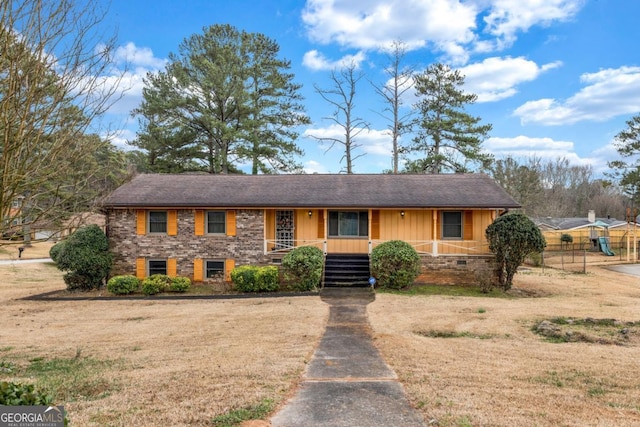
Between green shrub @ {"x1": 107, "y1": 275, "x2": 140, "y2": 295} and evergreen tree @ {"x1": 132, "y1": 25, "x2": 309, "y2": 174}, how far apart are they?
14182mm

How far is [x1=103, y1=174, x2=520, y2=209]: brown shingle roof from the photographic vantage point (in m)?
15.4

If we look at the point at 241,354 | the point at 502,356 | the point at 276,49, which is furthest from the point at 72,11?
the point at 276,49

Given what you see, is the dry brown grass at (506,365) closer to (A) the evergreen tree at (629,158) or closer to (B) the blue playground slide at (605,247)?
(B) the blue playground slide at (605,247)

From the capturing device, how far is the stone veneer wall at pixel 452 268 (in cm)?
1527

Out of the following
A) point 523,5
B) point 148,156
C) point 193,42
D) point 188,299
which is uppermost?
point 193,42

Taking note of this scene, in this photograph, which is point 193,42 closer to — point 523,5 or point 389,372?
point 523,5

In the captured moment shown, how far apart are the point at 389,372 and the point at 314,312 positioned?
4.89 meters

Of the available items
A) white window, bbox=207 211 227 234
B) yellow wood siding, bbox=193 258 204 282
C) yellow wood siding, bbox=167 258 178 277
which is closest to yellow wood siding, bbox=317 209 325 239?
white window, bbox=207 211 227 234

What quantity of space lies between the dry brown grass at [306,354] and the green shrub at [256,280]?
115cm

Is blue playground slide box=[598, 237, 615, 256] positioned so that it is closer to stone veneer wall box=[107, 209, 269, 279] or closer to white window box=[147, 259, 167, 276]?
stone veneer wall box=[107, 209, 269, 279]

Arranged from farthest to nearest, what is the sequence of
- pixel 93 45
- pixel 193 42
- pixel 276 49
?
pixel 276 49 → pixel 193 42 → pixel 93 45

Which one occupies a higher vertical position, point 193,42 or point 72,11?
point 193,42

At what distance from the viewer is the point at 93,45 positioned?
17.8 ft

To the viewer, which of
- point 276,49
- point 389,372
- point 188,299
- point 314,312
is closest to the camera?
point 389,372
